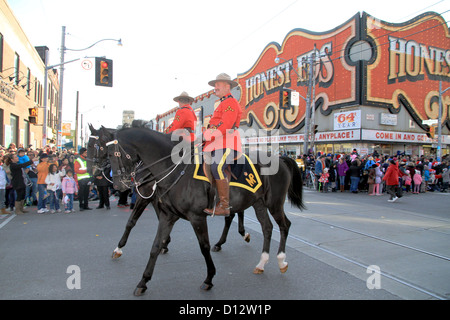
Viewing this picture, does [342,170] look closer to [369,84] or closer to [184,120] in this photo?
[369,84]

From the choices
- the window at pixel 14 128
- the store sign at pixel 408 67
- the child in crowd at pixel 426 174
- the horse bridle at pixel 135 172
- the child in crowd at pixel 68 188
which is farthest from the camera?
the store sign at pixel 408 67

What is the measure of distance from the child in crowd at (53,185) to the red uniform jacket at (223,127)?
738cm

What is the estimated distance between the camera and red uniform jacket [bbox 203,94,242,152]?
4125 millimetres

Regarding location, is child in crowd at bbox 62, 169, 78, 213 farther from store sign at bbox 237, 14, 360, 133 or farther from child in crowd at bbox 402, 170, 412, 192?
store sign at bbox 237, 14, 360, 133

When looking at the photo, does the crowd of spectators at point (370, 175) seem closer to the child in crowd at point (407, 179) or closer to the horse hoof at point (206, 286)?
the child in crowd at point (407, 179)

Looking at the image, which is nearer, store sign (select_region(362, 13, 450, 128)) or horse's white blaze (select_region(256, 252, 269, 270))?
horse's white blaze (select_region(256, 252, 269, 270))

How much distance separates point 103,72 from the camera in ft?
47.0

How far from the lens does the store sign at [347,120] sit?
21.8 meters

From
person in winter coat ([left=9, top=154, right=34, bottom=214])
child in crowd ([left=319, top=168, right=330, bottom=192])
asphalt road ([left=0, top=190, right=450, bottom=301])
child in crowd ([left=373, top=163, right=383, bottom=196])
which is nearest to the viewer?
asphalt road ([left=0, top=190, right=450, bottom=301])

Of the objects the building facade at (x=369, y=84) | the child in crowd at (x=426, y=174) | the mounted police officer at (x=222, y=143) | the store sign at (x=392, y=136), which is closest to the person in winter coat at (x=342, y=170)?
the building facade at (x=369, y=84)

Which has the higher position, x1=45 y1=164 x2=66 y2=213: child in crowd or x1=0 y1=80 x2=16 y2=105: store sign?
x1=0 y1=80 x2=16 y2=105: store sign

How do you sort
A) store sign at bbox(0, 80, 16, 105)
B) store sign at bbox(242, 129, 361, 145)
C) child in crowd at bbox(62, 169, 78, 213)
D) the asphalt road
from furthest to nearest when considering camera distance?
store sign at bbox(242, 129, 361, 145) → store sign at bbox(0, 80, 16, 105) → child in crowd at bbox(62, 169, 78, 213) → the asphalt road

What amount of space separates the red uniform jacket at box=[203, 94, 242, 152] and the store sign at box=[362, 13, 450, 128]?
20.8 m

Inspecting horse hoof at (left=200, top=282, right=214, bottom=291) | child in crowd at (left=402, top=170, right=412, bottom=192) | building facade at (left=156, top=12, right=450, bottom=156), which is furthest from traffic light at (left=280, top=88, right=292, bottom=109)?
horse hoof at (left=200, top=282, right=214, bottom=291)
